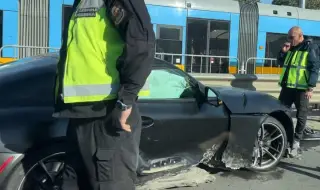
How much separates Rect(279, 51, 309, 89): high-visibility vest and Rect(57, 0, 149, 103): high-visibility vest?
14.0 feet

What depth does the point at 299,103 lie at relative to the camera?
6.01 m

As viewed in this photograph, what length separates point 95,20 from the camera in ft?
7.48

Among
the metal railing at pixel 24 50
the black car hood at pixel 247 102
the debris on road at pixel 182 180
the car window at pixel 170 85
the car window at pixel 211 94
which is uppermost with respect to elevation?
the metal railing at pixel 24 50

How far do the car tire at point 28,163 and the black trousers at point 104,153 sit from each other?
0.90 m

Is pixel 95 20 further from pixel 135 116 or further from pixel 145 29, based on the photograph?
pixel 135 116

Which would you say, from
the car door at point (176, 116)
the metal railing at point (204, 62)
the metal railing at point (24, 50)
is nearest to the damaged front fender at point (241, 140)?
the car door at point (176, 116)

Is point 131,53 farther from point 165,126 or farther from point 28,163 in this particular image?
point 165,126

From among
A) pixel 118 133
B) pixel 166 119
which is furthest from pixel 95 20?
pixel 166 119

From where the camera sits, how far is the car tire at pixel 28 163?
10.2ft

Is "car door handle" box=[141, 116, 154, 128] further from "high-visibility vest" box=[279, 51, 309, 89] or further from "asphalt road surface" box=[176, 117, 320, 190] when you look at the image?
"high-visibility vest" box=[279, 51, 309, 89]

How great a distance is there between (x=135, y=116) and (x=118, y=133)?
0.16 meters

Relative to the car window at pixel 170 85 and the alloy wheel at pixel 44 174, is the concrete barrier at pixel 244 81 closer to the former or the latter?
the car window at pixel 170 85

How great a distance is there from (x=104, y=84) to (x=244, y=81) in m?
6.37

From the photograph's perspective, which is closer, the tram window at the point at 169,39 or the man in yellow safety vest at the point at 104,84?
the man in yellow safety vest at the point at 104,84
